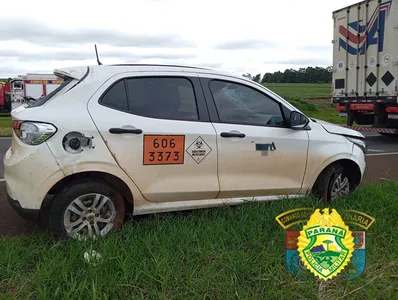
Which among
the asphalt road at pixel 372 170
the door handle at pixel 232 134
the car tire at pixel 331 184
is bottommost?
the asphalt road at pixel 372 170

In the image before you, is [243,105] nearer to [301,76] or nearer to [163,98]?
[163,98]

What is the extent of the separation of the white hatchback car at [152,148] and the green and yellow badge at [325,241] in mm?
1547

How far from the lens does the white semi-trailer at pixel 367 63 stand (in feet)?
35.3

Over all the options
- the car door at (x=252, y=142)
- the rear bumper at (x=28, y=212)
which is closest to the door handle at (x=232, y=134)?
the car door at (x=252, y=142)

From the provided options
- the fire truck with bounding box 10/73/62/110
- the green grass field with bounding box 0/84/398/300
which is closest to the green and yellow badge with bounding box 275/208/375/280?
the green grass field with bounding box 0/84/398/300

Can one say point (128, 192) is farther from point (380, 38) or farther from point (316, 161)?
point (380, 38)

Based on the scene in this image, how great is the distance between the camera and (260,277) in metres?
2.92

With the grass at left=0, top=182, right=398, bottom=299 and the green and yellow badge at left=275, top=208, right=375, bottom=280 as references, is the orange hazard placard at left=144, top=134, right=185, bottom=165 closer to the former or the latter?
the grass at left=0, top=182, right=398, bottom=299

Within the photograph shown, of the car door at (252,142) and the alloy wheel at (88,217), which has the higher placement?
the car door at (252,142)

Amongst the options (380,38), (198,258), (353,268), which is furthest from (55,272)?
(380,38)

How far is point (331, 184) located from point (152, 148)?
2.17m

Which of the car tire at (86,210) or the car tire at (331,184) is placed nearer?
the car tire at (86,210)

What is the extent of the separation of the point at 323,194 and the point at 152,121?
2.14m

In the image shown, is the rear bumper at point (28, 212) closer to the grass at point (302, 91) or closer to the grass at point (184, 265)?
the grass at point (184, 265)
